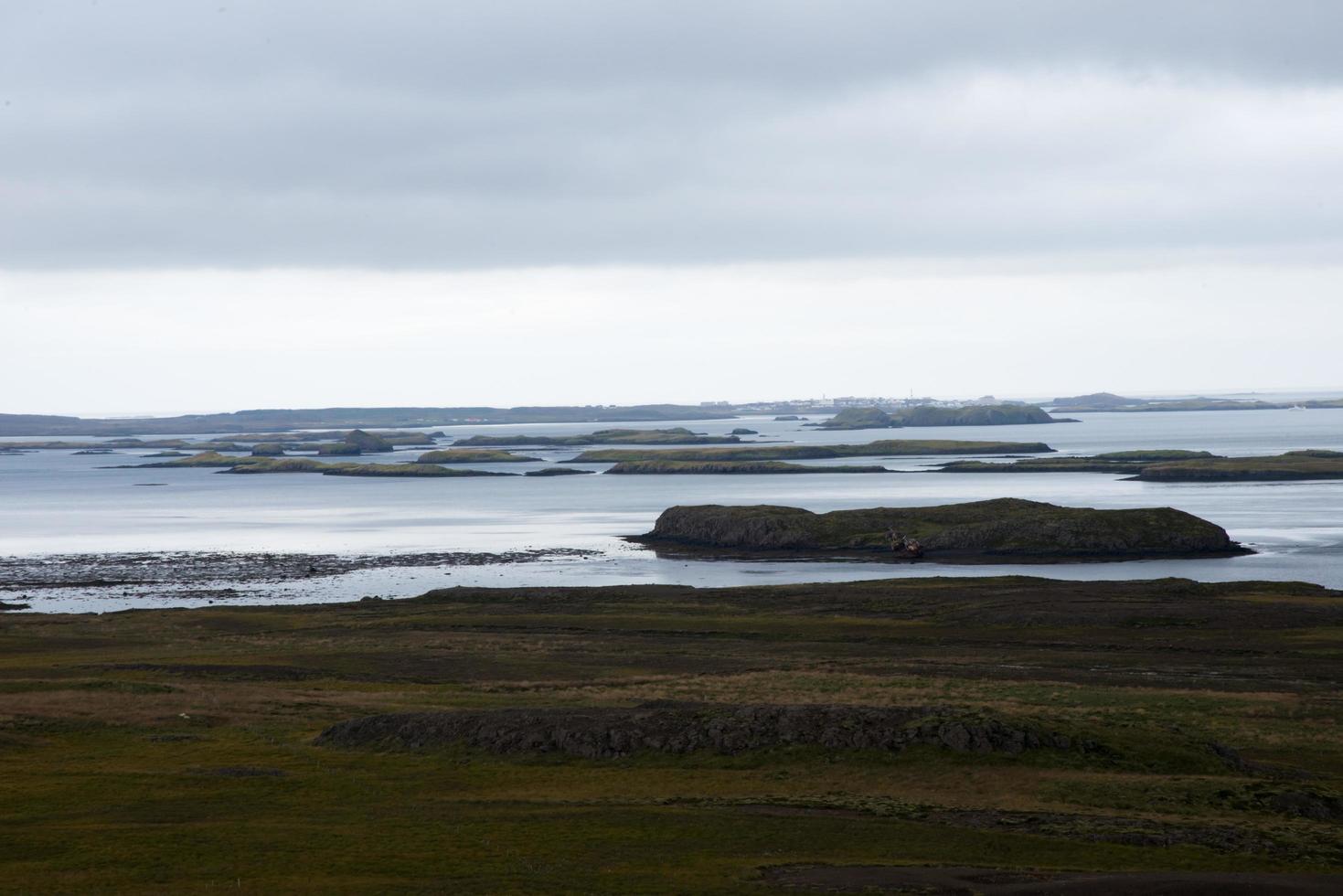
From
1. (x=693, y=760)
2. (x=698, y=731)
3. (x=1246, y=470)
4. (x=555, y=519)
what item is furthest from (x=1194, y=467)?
(x=693, y=760)

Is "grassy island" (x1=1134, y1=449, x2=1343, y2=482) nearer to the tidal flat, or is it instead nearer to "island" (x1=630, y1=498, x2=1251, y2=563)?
"island" (x1=630, y1=498, x2=1251, y2=563)

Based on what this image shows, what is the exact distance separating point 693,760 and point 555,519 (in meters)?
98.6

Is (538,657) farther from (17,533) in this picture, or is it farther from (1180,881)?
(17,533)

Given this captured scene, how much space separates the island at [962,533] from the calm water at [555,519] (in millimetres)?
3826

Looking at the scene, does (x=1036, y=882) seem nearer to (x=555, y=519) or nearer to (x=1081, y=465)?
(x=555, y=519)

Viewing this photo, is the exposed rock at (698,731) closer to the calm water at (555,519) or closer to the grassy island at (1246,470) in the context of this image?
the calm water at (555,519)

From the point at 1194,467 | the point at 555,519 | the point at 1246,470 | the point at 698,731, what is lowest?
the point at 555,519

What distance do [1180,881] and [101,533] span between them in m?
120

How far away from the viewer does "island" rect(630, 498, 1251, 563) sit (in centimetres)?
9400

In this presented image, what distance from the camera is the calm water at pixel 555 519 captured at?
8656 centimetres

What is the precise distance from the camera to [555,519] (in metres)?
132

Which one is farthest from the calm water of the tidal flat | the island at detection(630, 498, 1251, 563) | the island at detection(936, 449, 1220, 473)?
the tidal flat

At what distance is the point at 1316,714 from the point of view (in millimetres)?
38781

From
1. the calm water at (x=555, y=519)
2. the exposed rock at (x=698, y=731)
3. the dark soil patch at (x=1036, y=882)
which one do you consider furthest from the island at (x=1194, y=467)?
the dark soil patch at (x=1036, y=882)
